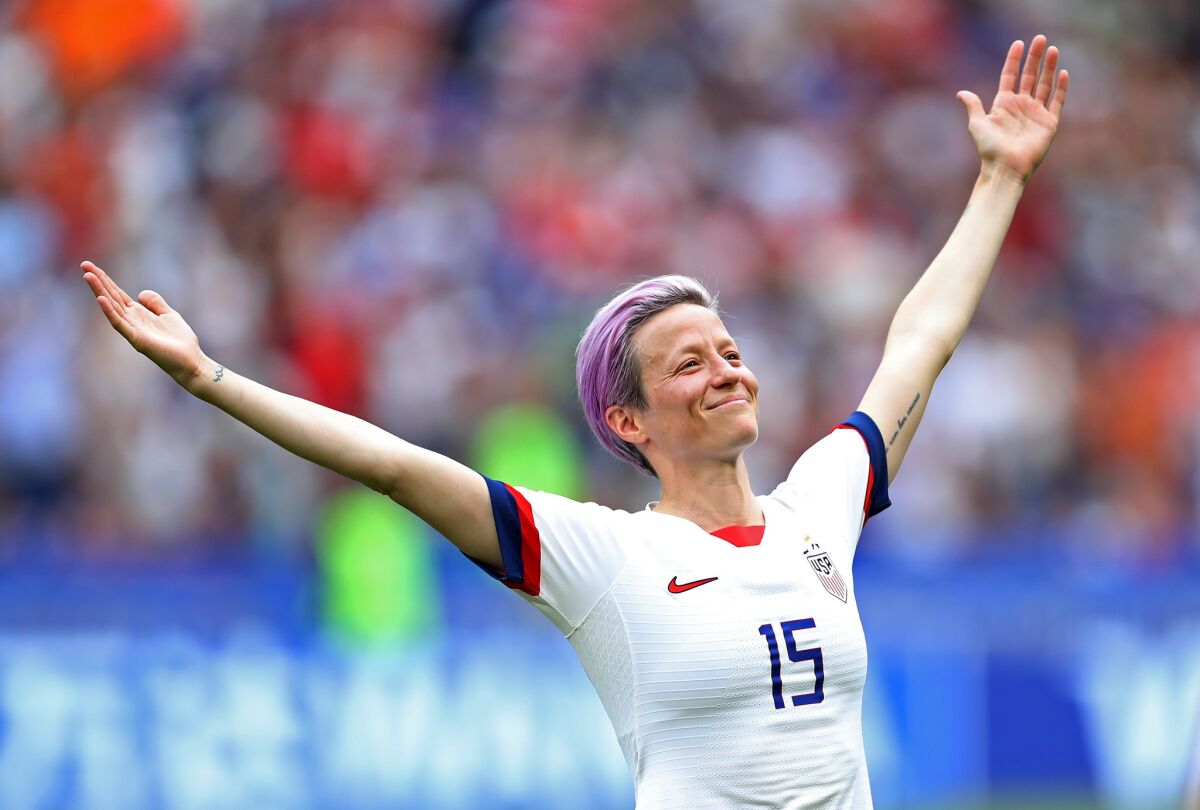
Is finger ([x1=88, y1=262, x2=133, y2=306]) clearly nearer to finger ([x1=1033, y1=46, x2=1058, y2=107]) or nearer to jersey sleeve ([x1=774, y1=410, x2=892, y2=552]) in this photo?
jersey sleeve ([x1=774, y1=410, x2=892, y2=552])

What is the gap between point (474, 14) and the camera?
13.7 metres

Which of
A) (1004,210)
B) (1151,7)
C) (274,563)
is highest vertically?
(1151,7)

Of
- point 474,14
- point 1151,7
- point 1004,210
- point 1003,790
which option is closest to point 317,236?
point 474,14

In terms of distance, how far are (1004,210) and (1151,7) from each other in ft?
40.1

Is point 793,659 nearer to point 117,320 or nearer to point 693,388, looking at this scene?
point 693,388

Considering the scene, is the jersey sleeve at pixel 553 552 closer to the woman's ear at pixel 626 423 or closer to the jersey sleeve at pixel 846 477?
the woman's ear at pixel 626 423

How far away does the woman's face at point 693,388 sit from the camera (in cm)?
Result: 405

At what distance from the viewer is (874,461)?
446 centimetres

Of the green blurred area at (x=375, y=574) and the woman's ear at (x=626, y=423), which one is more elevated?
the green blurred area at (x=375, y=574)

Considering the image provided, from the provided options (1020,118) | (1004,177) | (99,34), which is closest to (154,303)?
(1004,177)

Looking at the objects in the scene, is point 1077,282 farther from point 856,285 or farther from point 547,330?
point 547,330

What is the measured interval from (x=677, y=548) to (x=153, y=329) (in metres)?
1.25

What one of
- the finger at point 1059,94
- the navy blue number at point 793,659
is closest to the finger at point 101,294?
the navy blue number at point 793,659

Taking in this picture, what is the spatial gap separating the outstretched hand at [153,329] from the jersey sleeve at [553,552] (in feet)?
2.33
